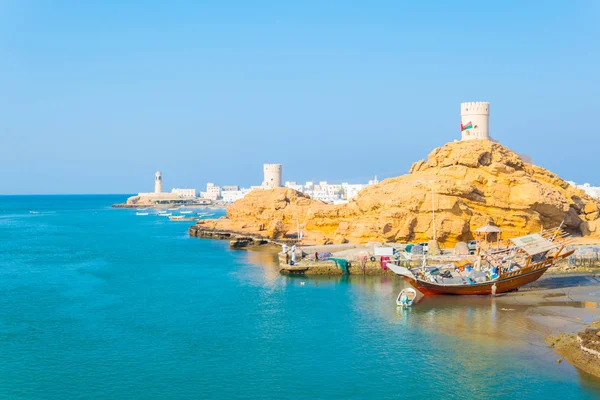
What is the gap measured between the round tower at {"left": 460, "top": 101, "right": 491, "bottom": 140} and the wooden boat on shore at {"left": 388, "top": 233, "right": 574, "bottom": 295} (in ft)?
57.9

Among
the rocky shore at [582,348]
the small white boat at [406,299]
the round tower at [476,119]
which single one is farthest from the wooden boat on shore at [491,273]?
the round tower at [476,119]

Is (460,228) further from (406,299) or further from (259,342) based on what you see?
(259,342)

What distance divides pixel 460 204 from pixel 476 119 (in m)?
11.4

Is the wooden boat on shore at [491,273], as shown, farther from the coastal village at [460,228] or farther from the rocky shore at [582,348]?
the rocky shore at [582,348]

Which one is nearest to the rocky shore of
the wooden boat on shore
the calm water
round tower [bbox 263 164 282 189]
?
the calm water

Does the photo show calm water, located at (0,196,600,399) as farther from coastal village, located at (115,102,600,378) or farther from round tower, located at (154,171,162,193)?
round tower, located at (154,171,162,193)

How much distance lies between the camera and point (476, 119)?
48969 millimetres

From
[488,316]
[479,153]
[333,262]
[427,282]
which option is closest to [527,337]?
[488,316]

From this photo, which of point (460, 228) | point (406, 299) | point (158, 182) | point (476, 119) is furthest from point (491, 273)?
point (158, 182)

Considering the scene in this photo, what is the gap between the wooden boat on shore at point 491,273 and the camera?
29812 mm

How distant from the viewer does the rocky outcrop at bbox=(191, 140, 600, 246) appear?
4091 cm

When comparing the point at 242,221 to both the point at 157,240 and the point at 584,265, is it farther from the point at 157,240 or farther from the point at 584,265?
the point at 584,265

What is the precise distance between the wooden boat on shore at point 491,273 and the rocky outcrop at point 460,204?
7747 millimetres

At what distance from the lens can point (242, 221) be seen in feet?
220
